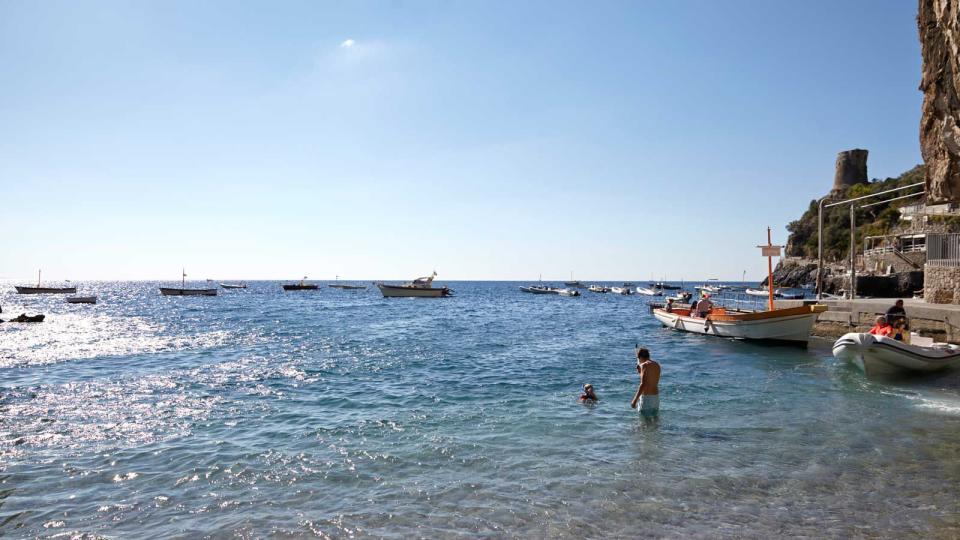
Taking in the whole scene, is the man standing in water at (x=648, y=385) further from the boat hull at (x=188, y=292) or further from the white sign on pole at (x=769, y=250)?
the boat hull at (x=188, y=292)

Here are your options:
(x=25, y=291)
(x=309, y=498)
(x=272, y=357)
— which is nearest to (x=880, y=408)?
(x=309, y=498)

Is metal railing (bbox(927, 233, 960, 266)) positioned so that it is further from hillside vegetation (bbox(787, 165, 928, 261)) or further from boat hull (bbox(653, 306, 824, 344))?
hillside vegetation (bbox(787, 165, 928, 261))

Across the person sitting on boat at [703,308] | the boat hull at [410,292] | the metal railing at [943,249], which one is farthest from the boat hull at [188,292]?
the metal railing at [943,249]

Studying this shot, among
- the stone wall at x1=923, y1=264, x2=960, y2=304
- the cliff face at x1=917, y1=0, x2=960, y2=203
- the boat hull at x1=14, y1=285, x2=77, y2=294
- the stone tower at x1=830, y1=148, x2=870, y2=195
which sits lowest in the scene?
the boat hull at x1=14, y1=285, x2=77, y2=294

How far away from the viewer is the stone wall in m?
20.6

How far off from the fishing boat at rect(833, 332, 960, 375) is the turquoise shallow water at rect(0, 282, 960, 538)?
494 mm

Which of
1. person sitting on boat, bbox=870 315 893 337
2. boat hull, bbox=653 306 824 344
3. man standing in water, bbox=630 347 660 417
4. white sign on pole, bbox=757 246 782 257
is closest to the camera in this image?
man standing in water, bbox=630 347 660 417

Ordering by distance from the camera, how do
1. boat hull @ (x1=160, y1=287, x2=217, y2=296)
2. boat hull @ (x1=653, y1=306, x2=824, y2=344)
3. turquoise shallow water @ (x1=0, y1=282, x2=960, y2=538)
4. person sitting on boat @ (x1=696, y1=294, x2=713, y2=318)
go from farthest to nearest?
boat hull @ (x1=160, y1=287, x2=217, y2=296) → person sitting on boat @ (x1=696, y1=294, x2=713, y2=318) → boat hull @ (x1=653, y1=306, x2=824, y2=344) → turquoise shallow water @ (x1=0, y1=282, x2=960, y2=538)

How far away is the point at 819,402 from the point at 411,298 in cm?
7211

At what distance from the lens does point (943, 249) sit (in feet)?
69.8

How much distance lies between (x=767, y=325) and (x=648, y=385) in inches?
590

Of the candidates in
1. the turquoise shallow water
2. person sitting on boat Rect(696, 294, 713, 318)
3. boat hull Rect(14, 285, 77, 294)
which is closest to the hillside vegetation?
person sitting on boat Rect(696, 294, 713, 318)

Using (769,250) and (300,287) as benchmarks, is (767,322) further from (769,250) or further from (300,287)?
(300,287)

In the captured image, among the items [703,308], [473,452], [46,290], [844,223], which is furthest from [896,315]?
[46,290]
